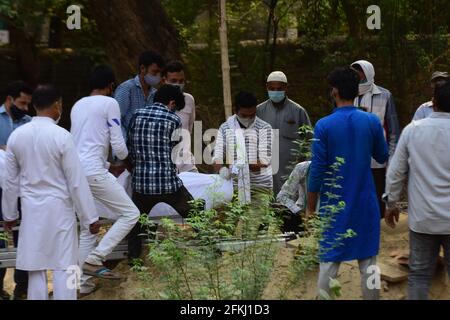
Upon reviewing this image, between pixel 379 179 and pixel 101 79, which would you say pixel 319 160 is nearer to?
pixel 379 179

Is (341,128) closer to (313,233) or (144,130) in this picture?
(313,233)

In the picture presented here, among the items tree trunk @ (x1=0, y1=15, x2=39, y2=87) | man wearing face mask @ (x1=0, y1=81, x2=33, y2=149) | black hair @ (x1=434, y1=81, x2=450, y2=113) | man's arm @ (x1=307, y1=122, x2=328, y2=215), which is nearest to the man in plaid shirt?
man wearing face mask @ (x1=0, y1=81, x2=33, y2=149)

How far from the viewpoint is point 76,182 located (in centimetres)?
600

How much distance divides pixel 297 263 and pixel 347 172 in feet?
2.37

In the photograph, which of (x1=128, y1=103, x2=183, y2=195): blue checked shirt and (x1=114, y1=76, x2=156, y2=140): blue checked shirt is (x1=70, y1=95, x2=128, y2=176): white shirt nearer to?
(x1=128, y1=103, x2=183, y2=195): blue checked shirt

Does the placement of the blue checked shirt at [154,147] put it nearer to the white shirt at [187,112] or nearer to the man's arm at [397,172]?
the white shirt at [187,112]

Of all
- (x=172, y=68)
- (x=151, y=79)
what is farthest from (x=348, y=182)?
(x=172, y=68)

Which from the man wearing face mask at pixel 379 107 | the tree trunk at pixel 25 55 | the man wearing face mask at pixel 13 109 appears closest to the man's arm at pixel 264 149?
the man wearing face mask at pixel 379 107

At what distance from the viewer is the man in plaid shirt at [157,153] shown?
695 cm

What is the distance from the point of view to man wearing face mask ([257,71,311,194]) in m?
8.44

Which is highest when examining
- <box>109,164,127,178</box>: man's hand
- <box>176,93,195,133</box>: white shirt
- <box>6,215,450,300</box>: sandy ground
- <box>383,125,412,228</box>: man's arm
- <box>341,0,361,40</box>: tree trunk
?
<box>341,0,361,40</box>: tree trunk

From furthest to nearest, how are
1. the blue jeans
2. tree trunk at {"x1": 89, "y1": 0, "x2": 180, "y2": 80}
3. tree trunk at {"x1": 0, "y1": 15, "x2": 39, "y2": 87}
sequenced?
tree trunk at {"x1": 0, "y1": 15, "x2": 39, "y2": 87} → tree trunk at {"x1": 89, "y1": 0, "x2": 180, "y2": 80} → the blue jeans

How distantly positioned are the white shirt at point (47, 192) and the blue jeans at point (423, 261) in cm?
232

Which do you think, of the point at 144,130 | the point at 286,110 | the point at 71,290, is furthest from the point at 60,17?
the point at 71,290
